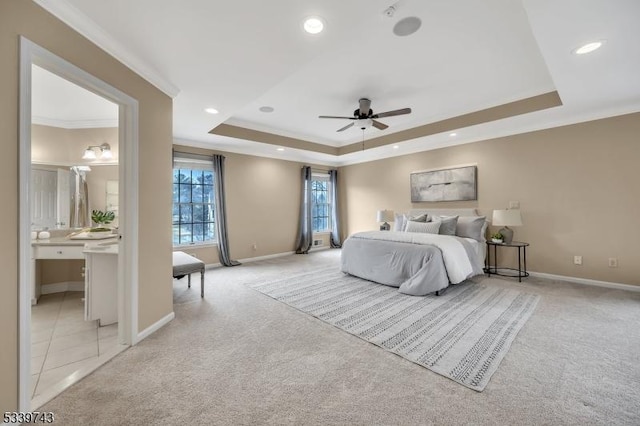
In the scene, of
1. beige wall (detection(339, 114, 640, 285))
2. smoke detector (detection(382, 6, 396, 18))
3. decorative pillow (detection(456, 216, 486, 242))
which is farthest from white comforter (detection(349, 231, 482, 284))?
smoke detector (detection(382, 6, 396, 18))

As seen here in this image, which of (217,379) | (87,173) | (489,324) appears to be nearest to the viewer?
(217,379)

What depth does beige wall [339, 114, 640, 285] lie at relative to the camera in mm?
3535

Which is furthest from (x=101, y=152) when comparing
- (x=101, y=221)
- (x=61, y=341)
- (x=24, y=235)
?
(x=24, y=235)

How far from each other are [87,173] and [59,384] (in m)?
3.07

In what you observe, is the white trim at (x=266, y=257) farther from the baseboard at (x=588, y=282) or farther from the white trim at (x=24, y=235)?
the baseboard at (x=588, y=282)

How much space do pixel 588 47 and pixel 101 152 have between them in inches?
222

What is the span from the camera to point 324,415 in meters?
1.51

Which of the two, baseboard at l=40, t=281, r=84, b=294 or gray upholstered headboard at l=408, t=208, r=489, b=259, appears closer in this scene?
baseboard at l=40, t=281, r=84, b=294

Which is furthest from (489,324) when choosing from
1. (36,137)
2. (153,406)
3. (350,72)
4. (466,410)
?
(36,137)

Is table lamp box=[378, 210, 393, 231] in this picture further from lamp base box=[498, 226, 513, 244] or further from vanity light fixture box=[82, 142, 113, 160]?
vanity light fixture box=[82, 142, 113, 160]

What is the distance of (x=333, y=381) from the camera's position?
1811 millimetres

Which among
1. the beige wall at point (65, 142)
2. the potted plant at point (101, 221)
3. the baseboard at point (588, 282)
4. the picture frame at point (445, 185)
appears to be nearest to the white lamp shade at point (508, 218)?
the picture frame at point (445, 185)

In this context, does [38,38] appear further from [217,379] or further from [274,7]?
[217,379]

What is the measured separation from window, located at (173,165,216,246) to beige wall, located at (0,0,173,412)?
8.06ft
